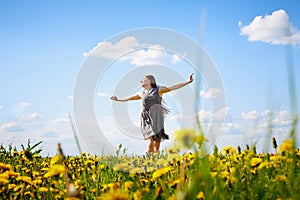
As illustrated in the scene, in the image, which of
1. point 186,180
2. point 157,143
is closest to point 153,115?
point 157,143

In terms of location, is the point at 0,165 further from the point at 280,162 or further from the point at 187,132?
the point at 280,162

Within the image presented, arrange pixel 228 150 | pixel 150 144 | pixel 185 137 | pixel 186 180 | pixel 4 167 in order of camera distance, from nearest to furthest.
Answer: pixel 185 137 < pixel 186 180 < pixel 4 167 < pixel 228 150 < pixel 150 144

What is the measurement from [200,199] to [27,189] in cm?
212

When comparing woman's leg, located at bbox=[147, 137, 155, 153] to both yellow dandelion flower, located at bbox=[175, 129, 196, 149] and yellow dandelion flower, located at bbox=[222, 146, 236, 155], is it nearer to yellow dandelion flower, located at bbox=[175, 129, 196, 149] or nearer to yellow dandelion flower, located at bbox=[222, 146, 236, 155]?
yellow dandelion flower, located at bbox=[222, 146, 236, 155]

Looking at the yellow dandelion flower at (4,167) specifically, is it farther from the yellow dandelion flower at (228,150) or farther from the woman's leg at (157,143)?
the woman's leg at (157,143)

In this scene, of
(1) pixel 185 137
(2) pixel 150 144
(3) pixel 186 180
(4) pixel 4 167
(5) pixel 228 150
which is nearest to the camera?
(1) pixel 185 137

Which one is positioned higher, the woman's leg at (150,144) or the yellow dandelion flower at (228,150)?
the woman's leg at (150,144)

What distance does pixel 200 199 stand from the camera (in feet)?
8.47

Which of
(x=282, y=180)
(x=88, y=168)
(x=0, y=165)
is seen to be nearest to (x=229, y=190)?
(x=282, y=180)

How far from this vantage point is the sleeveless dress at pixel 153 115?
891 cm

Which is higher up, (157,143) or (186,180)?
(157,143)

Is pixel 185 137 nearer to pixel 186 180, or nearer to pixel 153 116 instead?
pixel 186 180

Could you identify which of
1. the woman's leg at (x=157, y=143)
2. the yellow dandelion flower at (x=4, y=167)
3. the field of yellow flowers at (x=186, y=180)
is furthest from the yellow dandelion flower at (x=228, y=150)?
the woman's leg at (x=157, y=143)

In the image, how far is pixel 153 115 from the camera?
8.96 meters
